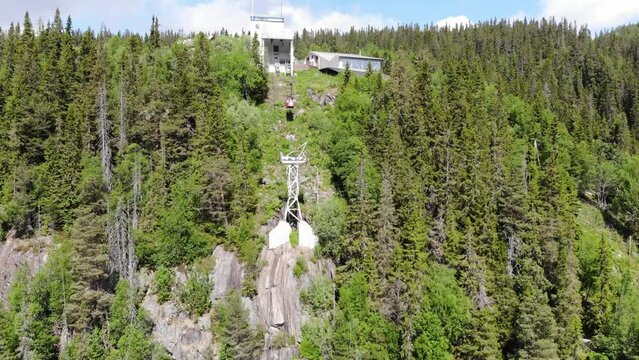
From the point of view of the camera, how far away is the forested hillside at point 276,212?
172ft

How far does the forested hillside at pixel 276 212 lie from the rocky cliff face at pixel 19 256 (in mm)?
847

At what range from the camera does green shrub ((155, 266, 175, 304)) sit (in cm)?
5478

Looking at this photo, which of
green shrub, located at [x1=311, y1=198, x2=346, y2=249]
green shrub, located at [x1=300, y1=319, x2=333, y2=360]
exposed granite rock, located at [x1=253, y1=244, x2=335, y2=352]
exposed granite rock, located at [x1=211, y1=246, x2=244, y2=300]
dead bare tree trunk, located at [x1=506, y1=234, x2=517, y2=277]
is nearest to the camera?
green shrub, located at [x1=300, y1=319, x2=333, y2=360]

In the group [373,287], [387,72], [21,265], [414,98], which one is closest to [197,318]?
[373,287]

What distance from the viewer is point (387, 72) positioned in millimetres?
102188

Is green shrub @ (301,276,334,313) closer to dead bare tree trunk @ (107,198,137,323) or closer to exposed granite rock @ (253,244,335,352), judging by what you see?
exposed granite rock @ (253,244,335,352)

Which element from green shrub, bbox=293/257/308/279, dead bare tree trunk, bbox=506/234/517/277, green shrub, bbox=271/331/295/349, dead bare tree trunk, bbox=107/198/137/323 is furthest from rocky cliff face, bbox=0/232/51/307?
dead bare tree trunk, bbox=506/234/517/277

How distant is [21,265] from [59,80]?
26072 millimetres

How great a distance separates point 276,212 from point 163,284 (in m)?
13.8

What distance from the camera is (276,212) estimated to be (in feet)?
197

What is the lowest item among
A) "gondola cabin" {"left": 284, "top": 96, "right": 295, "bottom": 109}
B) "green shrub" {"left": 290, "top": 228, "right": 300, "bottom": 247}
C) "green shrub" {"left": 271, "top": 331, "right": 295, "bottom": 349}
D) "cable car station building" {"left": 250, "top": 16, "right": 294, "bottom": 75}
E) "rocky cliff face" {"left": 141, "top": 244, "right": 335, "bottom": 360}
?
"green shrub" {"left": 271, "top": 331, "right": 295, "bottom": 349}

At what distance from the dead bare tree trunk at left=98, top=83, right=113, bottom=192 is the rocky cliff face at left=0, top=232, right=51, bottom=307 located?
917 centimetres

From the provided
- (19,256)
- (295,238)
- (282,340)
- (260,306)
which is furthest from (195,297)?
(19,256)

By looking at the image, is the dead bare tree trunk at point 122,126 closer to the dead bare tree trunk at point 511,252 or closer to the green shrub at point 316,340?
the green shrub at point 316,340
